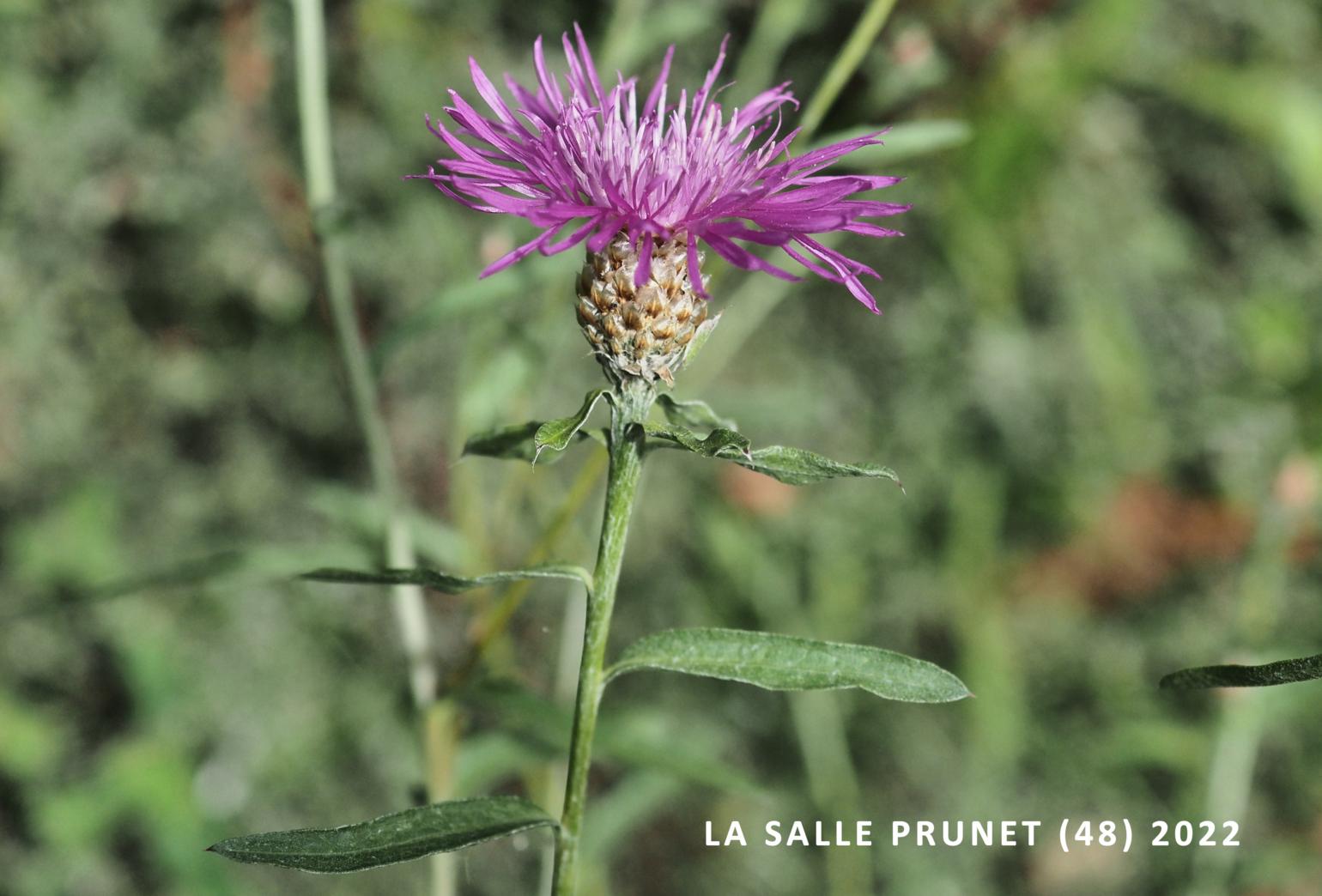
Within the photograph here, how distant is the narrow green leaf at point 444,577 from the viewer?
608 mm

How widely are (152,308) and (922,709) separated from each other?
5.10 feet

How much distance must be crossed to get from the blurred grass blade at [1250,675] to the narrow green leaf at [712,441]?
294 millimetres

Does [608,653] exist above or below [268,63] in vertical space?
below

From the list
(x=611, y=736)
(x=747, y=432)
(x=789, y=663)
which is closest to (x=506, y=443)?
(x=789, y=663)

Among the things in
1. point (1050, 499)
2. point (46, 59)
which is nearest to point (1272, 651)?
point (1050, 499)

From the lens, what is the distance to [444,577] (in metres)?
0.62

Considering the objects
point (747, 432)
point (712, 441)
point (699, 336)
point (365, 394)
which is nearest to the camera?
point (712, 441)

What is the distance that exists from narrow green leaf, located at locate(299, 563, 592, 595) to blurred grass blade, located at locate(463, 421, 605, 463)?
0.08 meters

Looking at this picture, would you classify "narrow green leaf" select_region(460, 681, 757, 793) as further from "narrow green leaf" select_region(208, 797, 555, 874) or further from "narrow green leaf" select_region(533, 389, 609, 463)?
"narrow green leaf" select_region(533, 389, 609, 463)

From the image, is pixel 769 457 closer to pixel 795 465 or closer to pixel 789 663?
pixel 795 465

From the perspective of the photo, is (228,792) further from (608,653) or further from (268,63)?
(268,63)

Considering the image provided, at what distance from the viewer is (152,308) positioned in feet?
5.94

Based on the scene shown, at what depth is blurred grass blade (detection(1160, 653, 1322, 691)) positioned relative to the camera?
22.0 inches

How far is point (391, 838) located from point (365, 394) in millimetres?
471
